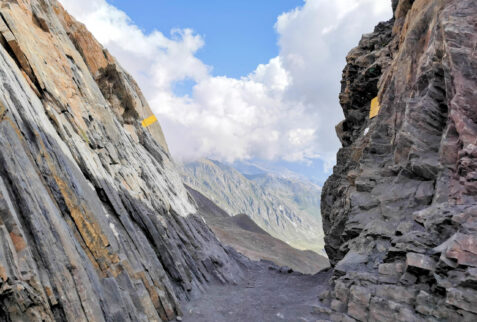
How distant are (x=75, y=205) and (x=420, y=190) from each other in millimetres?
22528

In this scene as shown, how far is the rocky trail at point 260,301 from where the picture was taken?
709 inches

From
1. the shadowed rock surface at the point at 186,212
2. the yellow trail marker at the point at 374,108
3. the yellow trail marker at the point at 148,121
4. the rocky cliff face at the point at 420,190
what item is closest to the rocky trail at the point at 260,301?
the shadowed rock surface at the point at 186,212

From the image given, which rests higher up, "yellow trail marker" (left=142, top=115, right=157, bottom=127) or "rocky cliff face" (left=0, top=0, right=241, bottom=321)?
"yellow trail marker" (left=142, top=115, right=157, bottom=127)

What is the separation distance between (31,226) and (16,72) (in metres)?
12.9

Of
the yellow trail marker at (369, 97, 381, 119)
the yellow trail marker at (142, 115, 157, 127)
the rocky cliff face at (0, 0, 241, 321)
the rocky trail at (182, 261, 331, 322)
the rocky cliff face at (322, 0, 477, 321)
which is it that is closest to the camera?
the rocky cliff face at (0, 0, 241, 321)

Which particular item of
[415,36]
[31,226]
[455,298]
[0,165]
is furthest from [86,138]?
[415,36]

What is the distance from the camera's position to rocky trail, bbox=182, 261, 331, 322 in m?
18.0

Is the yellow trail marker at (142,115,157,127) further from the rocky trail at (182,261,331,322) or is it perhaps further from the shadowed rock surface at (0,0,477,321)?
the rocky trail at (182,261,331,322)

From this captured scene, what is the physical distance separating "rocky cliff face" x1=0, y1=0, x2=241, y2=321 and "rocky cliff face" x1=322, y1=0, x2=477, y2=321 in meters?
12.6

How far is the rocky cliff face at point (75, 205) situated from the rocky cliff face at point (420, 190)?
12.6 m

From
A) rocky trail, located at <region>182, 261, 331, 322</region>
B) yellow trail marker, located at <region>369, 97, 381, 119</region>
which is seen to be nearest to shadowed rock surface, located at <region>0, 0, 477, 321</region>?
rocky trail, located at <region>182, 261, 331, 322</region>

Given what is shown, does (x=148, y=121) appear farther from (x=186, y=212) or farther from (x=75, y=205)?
(x=75, y=205)

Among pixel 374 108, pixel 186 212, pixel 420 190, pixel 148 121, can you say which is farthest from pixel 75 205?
pixel 374 108

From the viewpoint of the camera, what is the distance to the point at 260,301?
2194cm
